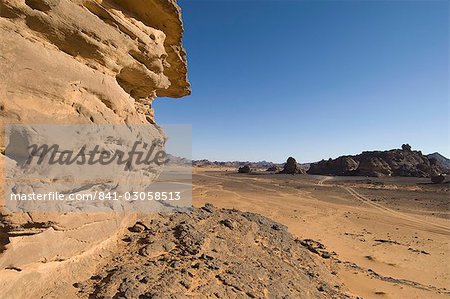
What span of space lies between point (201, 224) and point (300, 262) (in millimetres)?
3083

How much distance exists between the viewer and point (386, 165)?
56.5 meters

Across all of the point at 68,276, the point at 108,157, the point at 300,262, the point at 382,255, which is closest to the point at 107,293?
the point at 68,276

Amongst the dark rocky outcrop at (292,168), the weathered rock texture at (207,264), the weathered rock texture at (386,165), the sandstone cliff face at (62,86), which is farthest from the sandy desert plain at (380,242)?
the dark rocky outcrop at (292,168)

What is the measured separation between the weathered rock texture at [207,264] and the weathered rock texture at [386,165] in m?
51.7

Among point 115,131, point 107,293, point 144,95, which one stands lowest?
point 107,293

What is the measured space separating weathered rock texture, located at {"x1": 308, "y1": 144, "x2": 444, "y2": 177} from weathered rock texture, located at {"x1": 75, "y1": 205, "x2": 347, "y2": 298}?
51737 millimetres

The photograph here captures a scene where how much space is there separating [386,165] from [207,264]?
2402 inches

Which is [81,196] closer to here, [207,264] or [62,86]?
[62,86]

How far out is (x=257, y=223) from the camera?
29.3ft

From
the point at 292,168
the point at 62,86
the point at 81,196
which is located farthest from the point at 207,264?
the point at 292,168

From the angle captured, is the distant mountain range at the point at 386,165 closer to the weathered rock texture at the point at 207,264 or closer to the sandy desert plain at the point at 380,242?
the sandy desert plain at the point at 380,242

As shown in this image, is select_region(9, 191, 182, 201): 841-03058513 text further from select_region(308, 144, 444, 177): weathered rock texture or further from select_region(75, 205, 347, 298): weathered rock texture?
select_region(308, 144, 444, 177): weathered rock texture

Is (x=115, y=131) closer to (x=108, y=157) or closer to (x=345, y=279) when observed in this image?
(x=108, y=157)

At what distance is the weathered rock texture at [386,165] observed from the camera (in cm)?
5444
